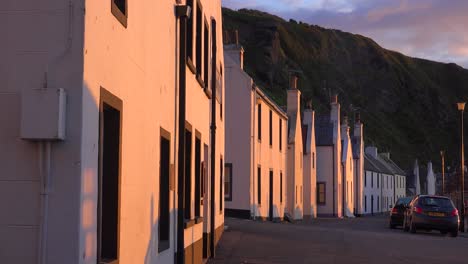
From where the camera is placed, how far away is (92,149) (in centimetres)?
654

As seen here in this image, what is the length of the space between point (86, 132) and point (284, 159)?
35233 millimetres

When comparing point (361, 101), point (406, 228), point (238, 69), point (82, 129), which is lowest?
point (406, 228)

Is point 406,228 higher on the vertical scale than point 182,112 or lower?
lower

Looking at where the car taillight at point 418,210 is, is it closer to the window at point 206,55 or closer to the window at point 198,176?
the window at point 206,55

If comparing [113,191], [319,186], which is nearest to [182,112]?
[113,191]

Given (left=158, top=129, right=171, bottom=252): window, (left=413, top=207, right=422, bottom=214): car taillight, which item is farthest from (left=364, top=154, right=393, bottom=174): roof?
(left=158, top=129, right=171, bottom=252): window

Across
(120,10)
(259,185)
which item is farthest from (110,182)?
(259,185)

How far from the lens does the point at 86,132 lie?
6332mm

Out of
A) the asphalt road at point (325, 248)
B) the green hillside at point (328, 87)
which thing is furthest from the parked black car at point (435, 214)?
the green hillside at point (328, 87)

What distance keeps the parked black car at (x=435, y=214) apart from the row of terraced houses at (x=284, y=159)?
6670mm

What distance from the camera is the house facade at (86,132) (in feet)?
20.0

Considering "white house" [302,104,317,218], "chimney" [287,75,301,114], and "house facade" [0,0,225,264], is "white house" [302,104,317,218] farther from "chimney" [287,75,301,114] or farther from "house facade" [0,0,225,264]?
"house facade" [0,0,225,264]

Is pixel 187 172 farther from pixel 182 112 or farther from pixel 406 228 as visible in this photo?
pixel 406 228

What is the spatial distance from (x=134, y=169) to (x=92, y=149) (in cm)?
199
